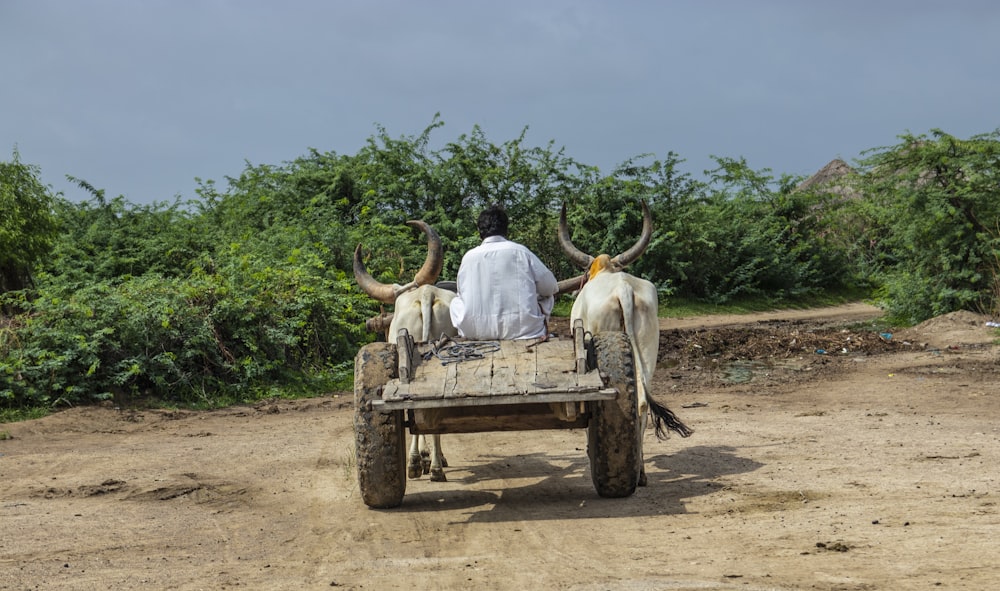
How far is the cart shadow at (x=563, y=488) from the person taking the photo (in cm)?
595

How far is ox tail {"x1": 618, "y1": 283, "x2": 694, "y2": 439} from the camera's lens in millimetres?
6945

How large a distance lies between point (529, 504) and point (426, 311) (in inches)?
67.4

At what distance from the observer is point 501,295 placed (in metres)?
6.46

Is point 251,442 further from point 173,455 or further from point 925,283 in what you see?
point 925,283

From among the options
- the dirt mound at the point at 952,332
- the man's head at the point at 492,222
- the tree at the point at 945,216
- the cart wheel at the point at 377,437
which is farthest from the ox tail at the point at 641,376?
the tree at the point at 945,216

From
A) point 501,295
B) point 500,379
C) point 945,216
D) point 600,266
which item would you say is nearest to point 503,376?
point 500,379

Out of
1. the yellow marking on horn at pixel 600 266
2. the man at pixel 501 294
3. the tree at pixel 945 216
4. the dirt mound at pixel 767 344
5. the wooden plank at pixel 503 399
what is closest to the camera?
the wooden plank at pixel 503 399

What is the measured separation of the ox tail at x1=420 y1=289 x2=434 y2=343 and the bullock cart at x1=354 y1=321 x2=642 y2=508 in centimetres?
110

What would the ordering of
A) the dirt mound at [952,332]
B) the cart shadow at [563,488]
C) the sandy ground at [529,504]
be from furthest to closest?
the dirt mound at [952,332] < the cart shadow at [563,488] < the sandy ground at [529,504]

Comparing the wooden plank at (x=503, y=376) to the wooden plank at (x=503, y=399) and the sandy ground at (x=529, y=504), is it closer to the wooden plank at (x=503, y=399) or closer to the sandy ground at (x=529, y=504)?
the wooden plank at (x=503, y=399)

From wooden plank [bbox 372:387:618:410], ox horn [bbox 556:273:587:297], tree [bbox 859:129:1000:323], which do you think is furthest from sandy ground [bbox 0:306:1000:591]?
tree [bbox 859:129:1000:323]

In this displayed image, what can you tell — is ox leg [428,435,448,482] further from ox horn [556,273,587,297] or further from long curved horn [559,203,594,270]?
long curved horn [559,203,594,270]

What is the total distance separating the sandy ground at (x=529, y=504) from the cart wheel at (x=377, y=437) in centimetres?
14

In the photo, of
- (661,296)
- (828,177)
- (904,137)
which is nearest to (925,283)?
(904,137)
